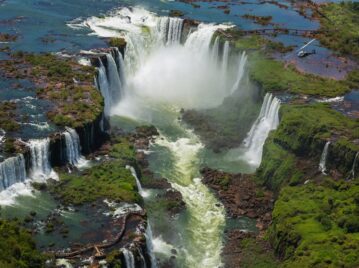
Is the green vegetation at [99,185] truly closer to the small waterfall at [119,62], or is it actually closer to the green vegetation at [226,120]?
the green vegetation at [226,120]

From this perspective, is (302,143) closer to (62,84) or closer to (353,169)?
(353,169)

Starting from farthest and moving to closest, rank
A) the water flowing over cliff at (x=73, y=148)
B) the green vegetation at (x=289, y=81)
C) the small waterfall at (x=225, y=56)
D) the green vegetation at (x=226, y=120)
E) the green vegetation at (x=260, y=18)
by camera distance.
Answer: the green vegetation at (x=260, y=18), the small waterfall at (x=225, y=56), the green vegetation at (x=289, y=81), the green vegetation at (x=226, y=120), the water flowing over cliff at (x=73, y=148)

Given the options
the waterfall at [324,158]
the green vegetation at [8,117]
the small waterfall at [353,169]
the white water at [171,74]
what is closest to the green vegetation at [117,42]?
the white water at [171,74]

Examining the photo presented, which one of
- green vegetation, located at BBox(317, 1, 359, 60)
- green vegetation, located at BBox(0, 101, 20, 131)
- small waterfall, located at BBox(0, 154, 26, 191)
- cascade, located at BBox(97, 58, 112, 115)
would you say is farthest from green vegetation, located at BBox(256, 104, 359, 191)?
green vegetation, located at BBox(317, 1, 359, 60)

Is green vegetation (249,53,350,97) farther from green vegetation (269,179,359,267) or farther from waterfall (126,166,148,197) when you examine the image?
waterfall (126,166,148,197)

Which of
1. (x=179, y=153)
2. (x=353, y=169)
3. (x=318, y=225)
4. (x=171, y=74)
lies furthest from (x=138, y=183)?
(x=171, y=74)

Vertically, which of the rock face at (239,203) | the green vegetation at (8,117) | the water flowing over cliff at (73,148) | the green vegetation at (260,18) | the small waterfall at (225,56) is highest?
the green vegetation at (260,18)
